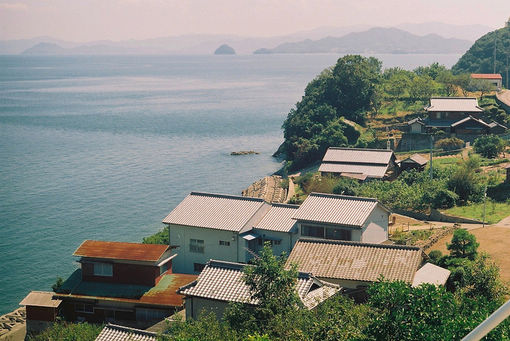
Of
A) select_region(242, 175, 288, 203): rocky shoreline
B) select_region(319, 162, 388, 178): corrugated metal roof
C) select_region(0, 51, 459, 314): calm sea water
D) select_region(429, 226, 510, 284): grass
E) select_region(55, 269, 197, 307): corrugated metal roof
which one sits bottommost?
select_region(0, 51, 459, 314): calm sea water

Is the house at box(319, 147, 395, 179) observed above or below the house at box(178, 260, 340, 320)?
below

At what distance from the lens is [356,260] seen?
84.3 ft

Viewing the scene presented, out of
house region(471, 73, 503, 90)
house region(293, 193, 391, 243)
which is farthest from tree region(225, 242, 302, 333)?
house region(471, 73, 503, 90)

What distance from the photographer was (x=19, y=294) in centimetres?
3609

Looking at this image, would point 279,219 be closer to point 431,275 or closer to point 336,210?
point 336,210

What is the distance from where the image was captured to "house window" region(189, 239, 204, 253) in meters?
32.3

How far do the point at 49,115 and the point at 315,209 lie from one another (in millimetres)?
90703

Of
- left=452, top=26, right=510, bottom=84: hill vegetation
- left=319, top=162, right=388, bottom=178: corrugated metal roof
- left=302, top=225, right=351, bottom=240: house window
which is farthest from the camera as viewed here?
left=452, top=26, right=510, bottom=84: hill vegetation

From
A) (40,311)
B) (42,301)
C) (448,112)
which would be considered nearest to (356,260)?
(42,301)

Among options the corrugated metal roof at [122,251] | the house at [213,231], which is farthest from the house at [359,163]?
A: the corrugated metal roof at [122,251]

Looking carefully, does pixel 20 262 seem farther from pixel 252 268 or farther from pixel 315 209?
pixel 252 268

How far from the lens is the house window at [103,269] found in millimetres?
29359

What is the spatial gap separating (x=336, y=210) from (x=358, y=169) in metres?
17.6

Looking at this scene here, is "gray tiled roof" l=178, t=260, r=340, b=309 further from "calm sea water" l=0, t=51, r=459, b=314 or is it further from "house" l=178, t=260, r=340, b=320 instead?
"calm sea water" l=0, t=51, r=459, b=314
